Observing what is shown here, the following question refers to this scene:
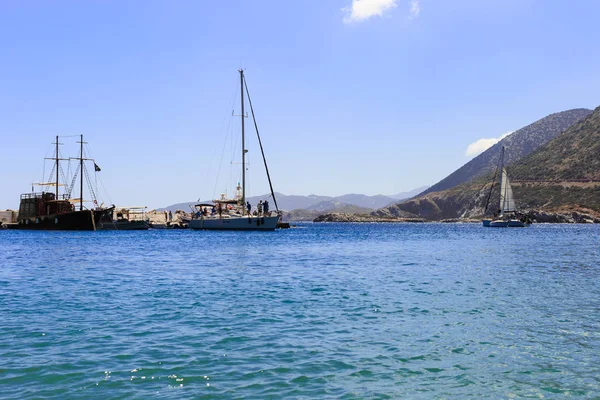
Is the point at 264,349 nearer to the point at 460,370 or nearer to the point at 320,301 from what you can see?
the point at 460,370

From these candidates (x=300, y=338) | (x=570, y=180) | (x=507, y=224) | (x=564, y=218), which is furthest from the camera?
(x=570, y=180)

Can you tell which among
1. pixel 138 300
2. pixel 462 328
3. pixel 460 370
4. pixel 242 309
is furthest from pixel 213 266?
pixel 460 370

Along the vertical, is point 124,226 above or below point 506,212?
below

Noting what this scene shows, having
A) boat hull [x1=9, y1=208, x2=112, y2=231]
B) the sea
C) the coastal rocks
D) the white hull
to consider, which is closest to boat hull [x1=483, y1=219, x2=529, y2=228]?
the coastal rocks

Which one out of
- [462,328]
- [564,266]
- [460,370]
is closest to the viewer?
[460,370]

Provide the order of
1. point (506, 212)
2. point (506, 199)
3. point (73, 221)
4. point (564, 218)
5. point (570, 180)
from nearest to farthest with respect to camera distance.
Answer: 1. point (73, 221)
2. point (506, 199)
3. point (506, 212)
4. point (564, 218)
5. point (570, 180)

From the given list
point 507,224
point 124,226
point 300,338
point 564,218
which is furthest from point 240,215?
point 564,218

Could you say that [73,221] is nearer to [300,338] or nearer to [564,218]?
[300,338]

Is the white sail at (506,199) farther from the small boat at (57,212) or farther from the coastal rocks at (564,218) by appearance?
the small boat at (57,212)

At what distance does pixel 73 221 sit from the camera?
360ft

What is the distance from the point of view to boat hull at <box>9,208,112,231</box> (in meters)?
108

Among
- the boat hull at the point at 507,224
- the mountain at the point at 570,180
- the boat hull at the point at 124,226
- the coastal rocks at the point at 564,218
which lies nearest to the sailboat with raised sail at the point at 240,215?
the boat hull at the point at 124,226

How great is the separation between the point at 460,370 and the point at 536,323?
5700 mm

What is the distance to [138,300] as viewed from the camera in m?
18.9
